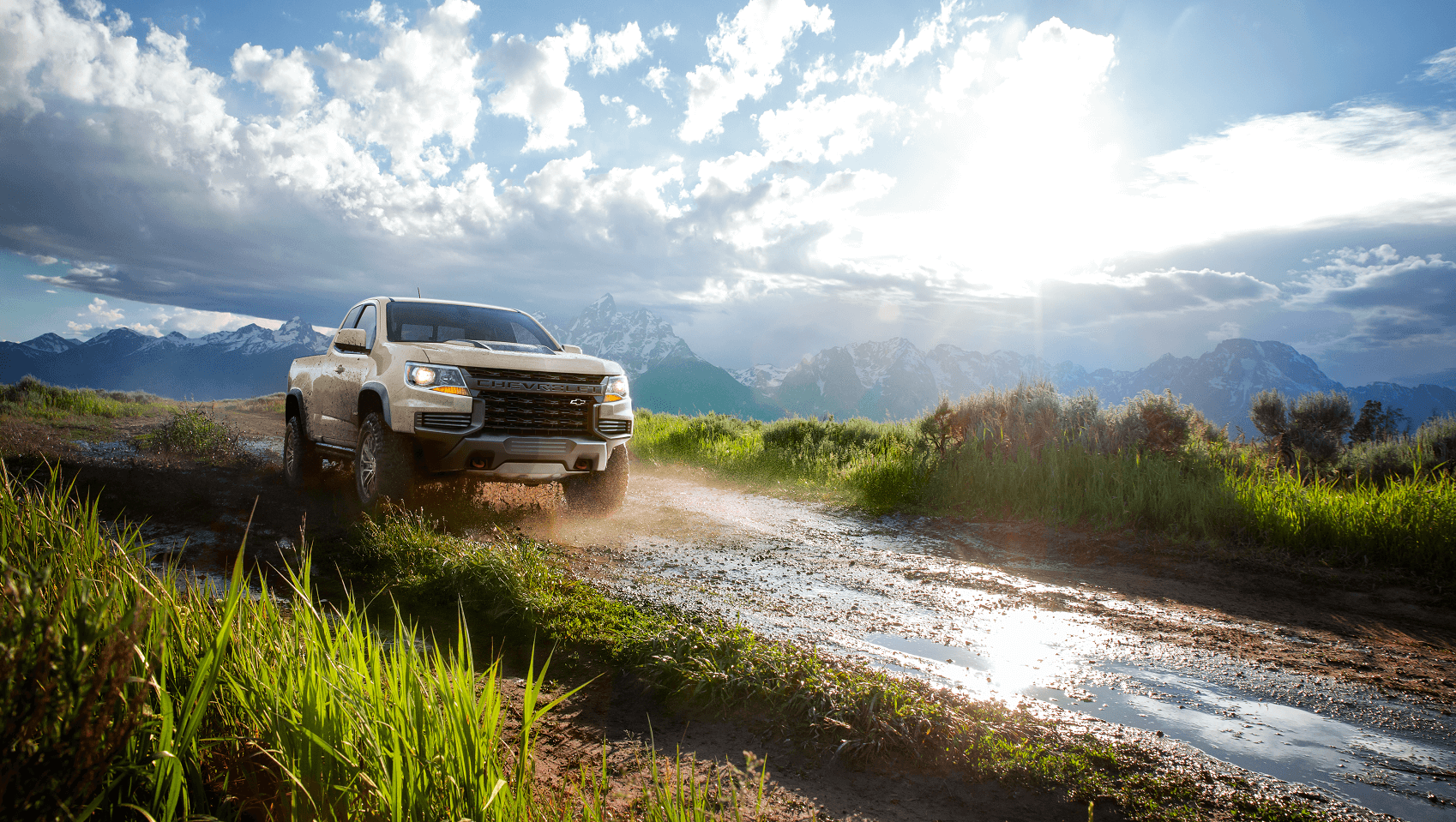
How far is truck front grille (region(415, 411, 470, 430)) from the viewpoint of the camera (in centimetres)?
635

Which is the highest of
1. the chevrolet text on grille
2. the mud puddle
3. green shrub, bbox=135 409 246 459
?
the chevrolet text on grille

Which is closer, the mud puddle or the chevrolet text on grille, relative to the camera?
the mud puddle

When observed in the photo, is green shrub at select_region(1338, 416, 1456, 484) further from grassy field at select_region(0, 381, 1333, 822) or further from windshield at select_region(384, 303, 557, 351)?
windshield at select_region(384, 303, 557, 351)

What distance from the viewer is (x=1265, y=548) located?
21.2 ft

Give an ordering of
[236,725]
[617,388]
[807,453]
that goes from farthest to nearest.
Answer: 1. [807,453]
2. [617,388]
3. [236,725]

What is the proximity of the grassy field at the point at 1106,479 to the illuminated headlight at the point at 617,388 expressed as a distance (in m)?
3.88

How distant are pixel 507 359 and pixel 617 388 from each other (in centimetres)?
121

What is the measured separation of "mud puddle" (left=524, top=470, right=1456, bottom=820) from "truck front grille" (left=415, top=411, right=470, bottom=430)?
1.39 m

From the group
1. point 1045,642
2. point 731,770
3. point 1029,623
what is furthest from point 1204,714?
point 731,770

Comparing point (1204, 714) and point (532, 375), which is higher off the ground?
point (532, 375)

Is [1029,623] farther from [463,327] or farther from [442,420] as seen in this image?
[463,327]

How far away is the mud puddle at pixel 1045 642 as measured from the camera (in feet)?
9.80

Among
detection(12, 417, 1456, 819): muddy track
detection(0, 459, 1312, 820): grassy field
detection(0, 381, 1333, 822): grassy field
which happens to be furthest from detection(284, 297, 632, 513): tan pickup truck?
detection(0, 459, 1312, 820): grassy field

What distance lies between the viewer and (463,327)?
7941 mm
